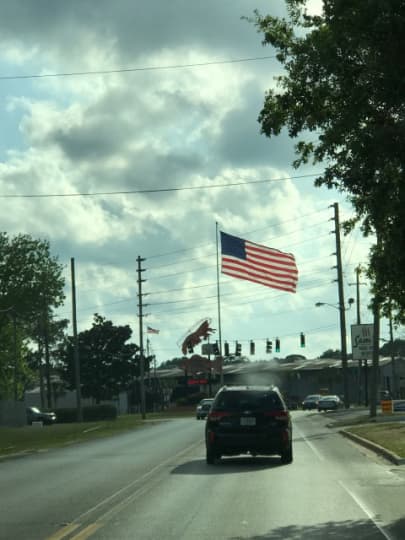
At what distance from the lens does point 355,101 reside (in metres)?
16.0

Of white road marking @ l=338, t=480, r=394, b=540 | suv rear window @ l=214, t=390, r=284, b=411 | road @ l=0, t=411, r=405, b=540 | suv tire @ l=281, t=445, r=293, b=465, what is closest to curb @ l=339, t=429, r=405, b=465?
road @ l=0, t=411, r=405, b=540

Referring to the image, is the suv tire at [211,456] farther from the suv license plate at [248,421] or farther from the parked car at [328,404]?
the parked car at [328,404]

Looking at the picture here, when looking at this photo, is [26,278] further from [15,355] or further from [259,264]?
[259,264]

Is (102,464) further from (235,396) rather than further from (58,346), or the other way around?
(58,346)

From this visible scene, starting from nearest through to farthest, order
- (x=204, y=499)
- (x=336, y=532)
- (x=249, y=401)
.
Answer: (x=336, y=532)
(x=204, y=499)
(x=249, y=401)

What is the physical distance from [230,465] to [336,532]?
11.4 meters

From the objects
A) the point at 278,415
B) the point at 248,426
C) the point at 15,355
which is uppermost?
the point at 15,355

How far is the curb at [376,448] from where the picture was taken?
24.1 m

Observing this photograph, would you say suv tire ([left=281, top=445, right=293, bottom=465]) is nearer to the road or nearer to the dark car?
the road

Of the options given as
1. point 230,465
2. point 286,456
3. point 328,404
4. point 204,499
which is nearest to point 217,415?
point 230,465

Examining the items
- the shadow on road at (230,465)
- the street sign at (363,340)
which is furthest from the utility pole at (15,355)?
the shadow on road at (230,465)

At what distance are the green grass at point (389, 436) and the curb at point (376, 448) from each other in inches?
6.9

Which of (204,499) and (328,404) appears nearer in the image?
(204,499)

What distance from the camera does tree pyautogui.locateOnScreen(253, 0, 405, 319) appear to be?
49.7ft
